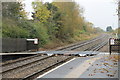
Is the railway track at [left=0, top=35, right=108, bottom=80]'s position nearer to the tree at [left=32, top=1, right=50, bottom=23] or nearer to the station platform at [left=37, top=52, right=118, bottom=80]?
the station platform at [left=37, top=52, right=118, bottom=80]

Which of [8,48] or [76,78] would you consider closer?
[76,78]

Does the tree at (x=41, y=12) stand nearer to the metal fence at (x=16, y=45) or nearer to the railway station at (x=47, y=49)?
the railway station at (x=47, y=49)

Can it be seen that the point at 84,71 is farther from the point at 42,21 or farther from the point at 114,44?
the point at 42,21

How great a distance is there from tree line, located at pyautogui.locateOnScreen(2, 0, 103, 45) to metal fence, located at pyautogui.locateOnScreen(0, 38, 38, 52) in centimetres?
115

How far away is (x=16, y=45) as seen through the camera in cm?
2148

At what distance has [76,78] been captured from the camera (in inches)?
316

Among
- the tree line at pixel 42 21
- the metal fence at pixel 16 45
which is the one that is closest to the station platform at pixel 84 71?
the metal fence at pixel 16 45

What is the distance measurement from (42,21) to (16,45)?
13.5 metres

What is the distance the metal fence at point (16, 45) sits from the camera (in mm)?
19594

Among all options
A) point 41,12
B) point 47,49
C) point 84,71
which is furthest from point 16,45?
point 41,12

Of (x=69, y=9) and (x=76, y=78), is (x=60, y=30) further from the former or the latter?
(x=76, y=78)

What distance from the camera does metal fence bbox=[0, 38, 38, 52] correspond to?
64.3 feet

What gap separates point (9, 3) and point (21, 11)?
161 inches

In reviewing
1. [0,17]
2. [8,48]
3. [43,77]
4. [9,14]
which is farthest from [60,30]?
[43,77]
